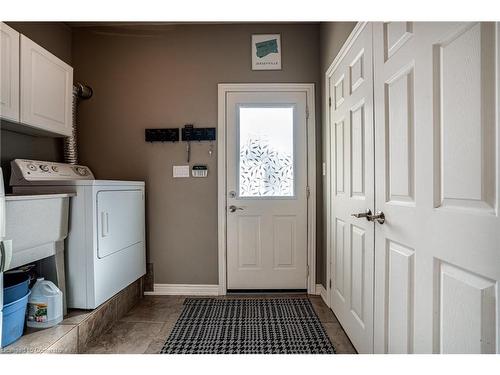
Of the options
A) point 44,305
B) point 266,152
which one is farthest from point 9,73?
point 266,152

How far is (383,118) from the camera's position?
1.20 m

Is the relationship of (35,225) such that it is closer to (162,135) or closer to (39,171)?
(39,171)

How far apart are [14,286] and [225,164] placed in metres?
1.69

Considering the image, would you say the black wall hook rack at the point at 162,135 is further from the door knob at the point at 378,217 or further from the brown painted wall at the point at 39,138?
the door knob at the point at 378,217

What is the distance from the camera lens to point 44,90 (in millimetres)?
1796

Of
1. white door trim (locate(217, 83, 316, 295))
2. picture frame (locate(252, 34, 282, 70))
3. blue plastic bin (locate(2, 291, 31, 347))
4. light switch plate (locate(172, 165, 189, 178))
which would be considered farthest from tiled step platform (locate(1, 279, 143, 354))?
picture frame (locate(252, 34, 282, 70))

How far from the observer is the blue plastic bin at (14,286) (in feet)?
4.40

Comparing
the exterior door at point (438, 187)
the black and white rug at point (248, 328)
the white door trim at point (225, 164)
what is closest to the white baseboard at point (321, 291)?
the white door trim at point (225, 164)

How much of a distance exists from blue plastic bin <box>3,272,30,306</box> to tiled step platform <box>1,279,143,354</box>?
24 centimetres

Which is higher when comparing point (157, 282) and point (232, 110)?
point (232, 110)

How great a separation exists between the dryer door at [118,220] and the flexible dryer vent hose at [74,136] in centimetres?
70
